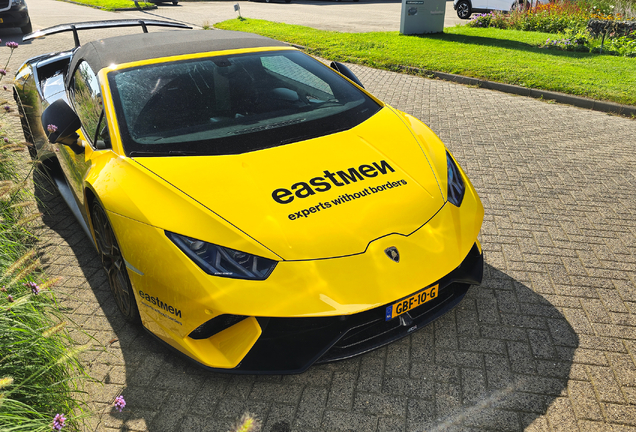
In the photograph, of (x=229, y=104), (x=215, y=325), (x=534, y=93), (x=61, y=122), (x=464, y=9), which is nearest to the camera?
(x=215, y=325)

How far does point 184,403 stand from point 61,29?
12.0 ft

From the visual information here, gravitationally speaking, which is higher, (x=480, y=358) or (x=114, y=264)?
(x=114, y=264)

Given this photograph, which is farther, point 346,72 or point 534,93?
point 534,93

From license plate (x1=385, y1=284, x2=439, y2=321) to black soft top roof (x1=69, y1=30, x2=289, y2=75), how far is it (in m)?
2.32

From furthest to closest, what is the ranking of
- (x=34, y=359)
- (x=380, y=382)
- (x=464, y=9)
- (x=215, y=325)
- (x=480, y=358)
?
(x=464, y=9), (x=480, y=358), (x=380, y=382), (x=215, y=325), (x=34, y=359)

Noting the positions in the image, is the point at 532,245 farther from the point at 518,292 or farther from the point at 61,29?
the point at 61,29

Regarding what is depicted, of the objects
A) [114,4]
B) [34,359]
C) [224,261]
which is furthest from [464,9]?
[34,359]

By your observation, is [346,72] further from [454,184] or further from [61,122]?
[61,122]

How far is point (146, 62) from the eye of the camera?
11.2ft

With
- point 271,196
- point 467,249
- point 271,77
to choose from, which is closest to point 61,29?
point 271,77

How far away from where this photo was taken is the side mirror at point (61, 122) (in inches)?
127

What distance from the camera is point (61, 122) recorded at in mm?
3230

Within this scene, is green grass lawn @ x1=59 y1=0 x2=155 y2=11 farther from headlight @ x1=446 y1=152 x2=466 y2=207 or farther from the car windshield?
headlight @ x1=446 y1=152 x2=466 y2=207

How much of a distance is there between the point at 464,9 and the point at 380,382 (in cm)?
1934
